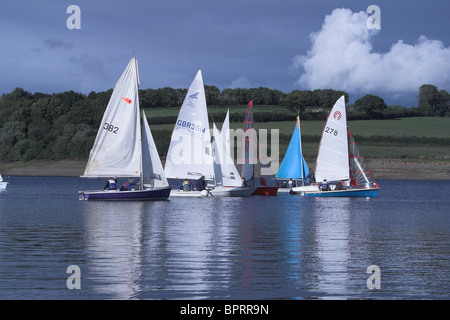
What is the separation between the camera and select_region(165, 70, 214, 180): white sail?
2212 inches

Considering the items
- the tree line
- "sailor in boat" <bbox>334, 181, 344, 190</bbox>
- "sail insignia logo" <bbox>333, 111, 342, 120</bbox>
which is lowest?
"sailor in boat" <bbox>334, 181, 344, 190</bbox>

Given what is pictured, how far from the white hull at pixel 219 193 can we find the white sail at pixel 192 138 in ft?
4.90

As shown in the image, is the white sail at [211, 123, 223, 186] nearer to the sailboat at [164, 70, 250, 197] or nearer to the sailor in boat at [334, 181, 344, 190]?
the sailboat at [164, 70, 250, 197]

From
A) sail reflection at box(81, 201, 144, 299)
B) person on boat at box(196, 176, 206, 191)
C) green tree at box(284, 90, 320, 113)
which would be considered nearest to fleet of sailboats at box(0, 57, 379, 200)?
person on boat at box(196, 176, 206, 191)

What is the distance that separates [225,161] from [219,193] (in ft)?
9.43

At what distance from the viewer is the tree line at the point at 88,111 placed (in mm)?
148125

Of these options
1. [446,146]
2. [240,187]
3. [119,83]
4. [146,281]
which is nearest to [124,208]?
[119,83]

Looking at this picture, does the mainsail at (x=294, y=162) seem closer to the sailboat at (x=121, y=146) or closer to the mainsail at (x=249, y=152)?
the mainsail at (x=249, y=152)

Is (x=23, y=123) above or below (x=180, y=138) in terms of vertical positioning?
above

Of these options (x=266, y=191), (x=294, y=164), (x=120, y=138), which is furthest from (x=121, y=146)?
(x=294, y=164)

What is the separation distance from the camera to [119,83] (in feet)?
166

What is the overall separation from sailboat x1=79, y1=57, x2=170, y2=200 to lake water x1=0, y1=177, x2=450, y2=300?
6223mm
